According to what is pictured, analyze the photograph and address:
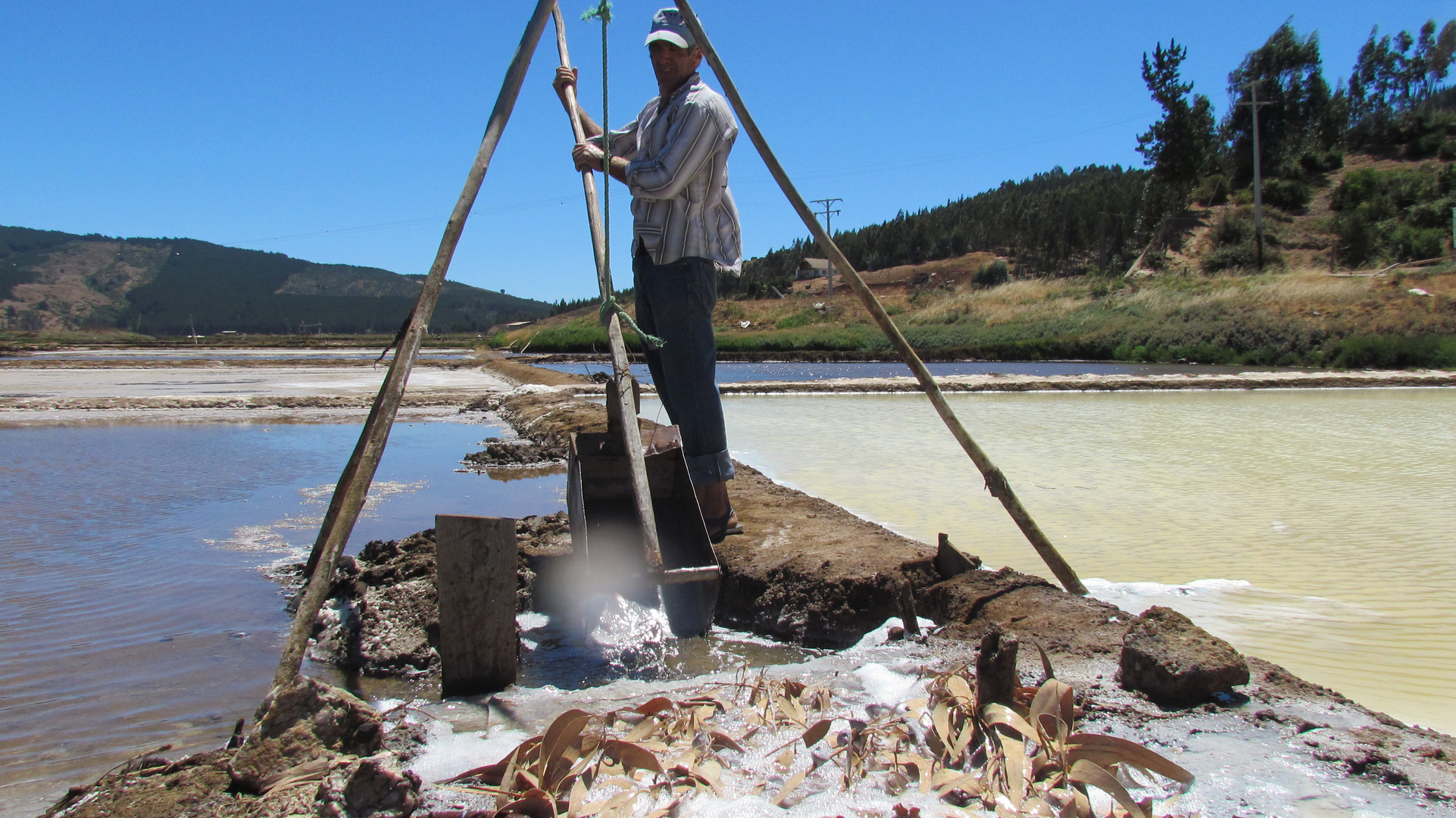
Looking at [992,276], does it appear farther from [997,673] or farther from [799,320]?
[997,673]

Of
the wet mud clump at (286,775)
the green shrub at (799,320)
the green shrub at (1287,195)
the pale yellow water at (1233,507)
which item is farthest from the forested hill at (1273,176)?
the wet mud clump at (286,775)

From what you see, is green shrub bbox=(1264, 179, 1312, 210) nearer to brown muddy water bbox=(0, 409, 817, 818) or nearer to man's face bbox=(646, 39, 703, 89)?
brown muddy water bbox=(0, 409, 817, 818)

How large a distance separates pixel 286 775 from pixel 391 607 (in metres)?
1.15

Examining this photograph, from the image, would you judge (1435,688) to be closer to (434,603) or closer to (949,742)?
(949,742)

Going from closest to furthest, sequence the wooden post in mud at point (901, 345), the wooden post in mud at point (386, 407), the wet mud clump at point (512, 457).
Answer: the wooden post in mud at point (386, 407), the wooden post in mud at point (901, 345), the wet mud clump at point (512, 457)

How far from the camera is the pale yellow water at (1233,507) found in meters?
2.31

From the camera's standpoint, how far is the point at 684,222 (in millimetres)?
2959

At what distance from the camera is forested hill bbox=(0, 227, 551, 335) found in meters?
115

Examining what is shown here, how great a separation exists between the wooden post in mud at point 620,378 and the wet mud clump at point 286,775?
942 mm

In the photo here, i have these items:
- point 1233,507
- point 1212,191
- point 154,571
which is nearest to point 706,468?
point 154,571

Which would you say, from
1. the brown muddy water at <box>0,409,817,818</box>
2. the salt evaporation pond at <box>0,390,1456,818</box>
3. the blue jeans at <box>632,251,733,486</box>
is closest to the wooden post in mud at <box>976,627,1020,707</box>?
the salt evaporation pond at <box>0,390,1456,818</box>

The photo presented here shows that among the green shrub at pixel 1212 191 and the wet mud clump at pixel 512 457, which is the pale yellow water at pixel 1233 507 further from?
the green shrub at pixel 1212 191

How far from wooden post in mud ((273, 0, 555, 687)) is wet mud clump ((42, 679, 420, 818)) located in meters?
0.18

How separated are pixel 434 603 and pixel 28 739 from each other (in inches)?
→ 38.8
